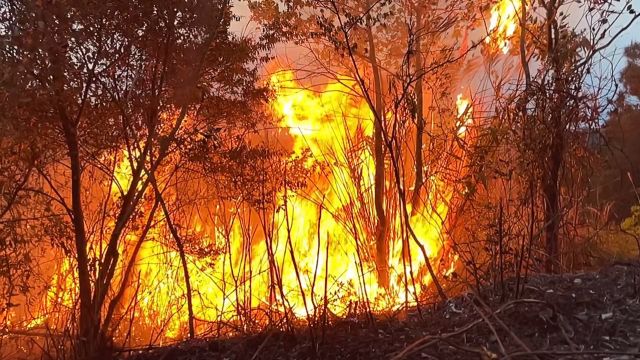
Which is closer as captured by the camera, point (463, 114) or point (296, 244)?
point (463, 114)

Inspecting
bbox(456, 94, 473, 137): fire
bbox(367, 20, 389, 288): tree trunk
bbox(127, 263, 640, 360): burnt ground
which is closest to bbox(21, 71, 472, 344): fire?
bbox(456, 94, 473, 137): fire

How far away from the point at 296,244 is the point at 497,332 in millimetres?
6017

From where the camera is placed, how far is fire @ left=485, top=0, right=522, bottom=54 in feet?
26.1

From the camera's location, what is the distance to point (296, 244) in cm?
973

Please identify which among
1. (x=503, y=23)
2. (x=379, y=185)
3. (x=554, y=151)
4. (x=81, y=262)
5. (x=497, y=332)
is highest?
(x=503, y=23)

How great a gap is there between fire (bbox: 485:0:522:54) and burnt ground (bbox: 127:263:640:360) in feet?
13.1

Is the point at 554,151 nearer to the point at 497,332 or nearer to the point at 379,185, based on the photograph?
the point at 497,332

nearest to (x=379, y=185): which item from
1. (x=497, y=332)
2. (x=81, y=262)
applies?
(x=81, y=262)

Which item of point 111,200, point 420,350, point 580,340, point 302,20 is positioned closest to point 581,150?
point 580,340

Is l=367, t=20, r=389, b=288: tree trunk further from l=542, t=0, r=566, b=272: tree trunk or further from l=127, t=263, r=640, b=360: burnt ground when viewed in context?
l=127, t=263, r=640, b=360: burnt ground

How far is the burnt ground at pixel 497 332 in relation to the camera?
360 cm

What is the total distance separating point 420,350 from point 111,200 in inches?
171

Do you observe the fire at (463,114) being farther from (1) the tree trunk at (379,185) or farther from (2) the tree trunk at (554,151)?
(2) the tree trunk at (554,151)

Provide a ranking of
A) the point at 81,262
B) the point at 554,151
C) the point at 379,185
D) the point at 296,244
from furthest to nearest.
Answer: the point at 379,185, the point at 296,244, the point at 554,151, the point at 81,262
